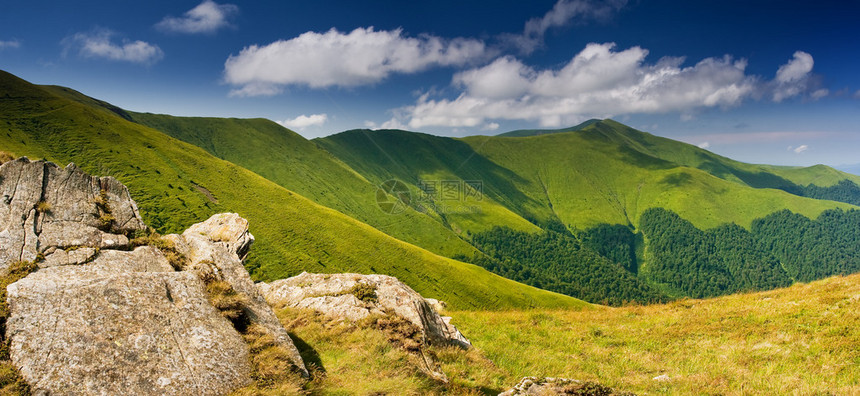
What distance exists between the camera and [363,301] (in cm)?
1486

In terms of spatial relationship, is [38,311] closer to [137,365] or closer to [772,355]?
[137,365]

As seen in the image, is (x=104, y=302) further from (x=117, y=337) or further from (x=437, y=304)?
(x=437, y=304)

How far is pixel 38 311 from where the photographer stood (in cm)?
791

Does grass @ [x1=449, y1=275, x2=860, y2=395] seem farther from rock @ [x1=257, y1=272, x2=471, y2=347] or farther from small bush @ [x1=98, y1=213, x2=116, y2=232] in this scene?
small bush @ [x1=98, y1=213, x2=116, y2=232]

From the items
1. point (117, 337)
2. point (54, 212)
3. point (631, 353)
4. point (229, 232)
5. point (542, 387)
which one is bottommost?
point (631, 353)

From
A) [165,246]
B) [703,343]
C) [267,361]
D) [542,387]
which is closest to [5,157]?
[165,246]

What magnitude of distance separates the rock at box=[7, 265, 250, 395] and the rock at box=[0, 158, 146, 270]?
5.19 ft

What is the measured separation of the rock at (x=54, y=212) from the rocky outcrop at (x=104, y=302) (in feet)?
0.10

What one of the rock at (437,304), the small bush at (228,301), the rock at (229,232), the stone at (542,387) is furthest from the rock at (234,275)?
the rock at (437,304)

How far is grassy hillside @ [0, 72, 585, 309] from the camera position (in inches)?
3890

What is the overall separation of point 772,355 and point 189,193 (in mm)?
128005

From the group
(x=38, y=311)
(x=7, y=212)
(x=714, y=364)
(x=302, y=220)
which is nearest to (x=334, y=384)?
(x=38, y=311)

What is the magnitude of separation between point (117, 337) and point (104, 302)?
3.40ft

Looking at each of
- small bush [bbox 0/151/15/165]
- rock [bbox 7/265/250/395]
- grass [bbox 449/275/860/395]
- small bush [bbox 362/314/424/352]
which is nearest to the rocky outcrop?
rock [bbox 7/265/250/395]
